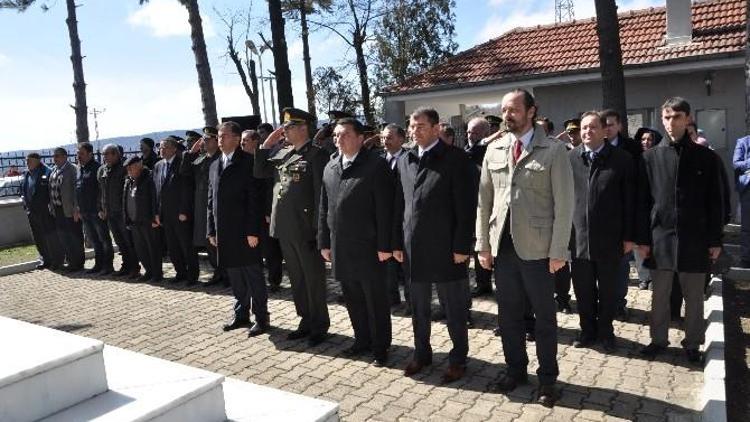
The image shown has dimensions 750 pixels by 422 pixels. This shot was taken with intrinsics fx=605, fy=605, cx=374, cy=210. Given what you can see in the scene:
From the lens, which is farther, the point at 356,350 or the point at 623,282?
the point at 623,282

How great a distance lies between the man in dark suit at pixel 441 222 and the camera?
14.9 feet

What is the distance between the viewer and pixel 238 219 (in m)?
6.08

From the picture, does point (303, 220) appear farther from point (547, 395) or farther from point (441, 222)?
point (547, 395)

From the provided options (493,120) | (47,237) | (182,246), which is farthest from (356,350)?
(47,237)

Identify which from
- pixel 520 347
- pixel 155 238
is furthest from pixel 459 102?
pixel 520 347

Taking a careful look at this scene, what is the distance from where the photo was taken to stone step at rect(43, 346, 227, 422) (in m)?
2.94

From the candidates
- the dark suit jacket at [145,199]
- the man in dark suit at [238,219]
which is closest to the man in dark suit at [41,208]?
the dark suit jacket at [145,199]

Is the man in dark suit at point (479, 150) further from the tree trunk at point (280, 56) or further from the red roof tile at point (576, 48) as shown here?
the red roof tile at point (576, 48)

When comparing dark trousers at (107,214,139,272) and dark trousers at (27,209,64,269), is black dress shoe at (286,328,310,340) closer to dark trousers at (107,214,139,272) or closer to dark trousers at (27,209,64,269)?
dark trousers at (107,214,139,272)

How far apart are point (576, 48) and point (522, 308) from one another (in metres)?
13.2

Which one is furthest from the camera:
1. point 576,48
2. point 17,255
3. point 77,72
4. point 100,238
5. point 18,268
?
point 576,48

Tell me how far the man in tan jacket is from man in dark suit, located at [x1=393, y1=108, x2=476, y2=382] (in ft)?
0.63

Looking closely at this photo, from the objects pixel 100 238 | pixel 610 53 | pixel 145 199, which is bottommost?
pixel 100 238

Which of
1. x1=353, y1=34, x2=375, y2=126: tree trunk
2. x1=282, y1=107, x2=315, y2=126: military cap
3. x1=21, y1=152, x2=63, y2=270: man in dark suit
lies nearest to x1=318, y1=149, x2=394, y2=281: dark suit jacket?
x1=282, y1=107, x2=315, y2=126: military cap
